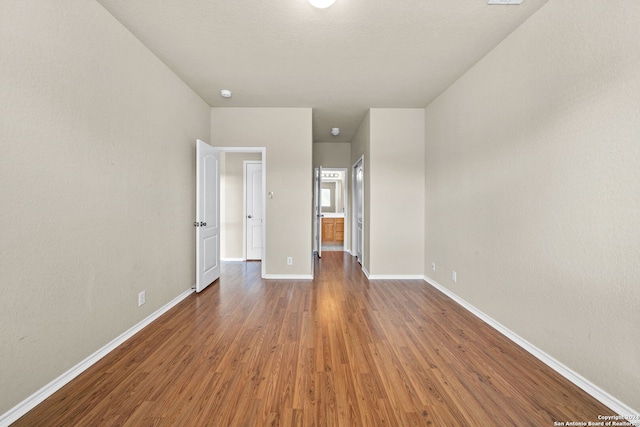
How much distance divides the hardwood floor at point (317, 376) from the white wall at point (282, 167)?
1300mm

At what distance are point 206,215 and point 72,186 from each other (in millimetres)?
1757

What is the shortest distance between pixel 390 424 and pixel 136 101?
309 centimetres

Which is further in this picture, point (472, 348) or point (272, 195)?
point (272, 195)

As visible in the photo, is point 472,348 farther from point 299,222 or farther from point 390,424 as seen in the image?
point 299,222

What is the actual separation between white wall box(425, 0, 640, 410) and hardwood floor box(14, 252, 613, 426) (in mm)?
331

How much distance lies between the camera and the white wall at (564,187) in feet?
4.48

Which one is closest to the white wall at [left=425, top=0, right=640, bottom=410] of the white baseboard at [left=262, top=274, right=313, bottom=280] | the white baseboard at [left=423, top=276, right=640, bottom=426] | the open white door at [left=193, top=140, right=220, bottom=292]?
the white baseboard at [left=423, top=276, right=640, bottom=426]

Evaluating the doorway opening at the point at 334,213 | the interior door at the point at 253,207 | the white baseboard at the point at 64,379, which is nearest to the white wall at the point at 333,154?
the doorway opening at the point at 334,213

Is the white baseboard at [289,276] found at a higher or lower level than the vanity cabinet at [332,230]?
lower

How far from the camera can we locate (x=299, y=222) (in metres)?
3.92

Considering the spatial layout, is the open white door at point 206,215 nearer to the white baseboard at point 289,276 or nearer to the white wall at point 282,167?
the white wall at point 282,167

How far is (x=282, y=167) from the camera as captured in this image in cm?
390

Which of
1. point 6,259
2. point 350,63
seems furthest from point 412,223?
point 6,259

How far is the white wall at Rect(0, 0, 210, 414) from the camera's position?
1.33 metres
